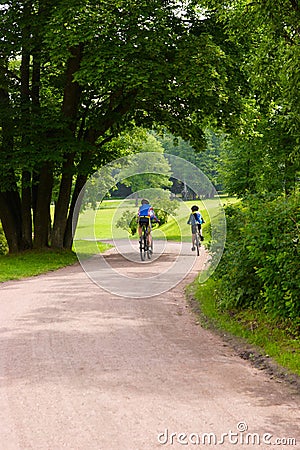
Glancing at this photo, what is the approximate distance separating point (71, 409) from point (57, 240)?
2001 centimetres

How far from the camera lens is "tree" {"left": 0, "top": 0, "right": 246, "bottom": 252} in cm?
1998

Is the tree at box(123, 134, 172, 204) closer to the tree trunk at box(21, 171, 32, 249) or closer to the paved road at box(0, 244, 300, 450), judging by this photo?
the paved road at box(0, 244, 300, 450)

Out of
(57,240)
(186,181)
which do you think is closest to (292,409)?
(186,181)

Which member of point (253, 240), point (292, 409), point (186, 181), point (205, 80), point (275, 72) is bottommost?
point (292, 409)

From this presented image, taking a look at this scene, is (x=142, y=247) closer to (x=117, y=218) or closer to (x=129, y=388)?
(x=117, y=218)

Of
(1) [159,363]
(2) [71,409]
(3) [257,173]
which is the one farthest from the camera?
(3) [257,173]

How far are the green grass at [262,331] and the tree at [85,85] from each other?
10.9 metres

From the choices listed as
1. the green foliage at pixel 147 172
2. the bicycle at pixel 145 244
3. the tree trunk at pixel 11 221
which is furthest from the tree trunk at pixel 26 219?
the green foliage at pixel 147 172

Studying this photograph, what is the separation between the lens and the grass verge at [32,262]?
18812 mm

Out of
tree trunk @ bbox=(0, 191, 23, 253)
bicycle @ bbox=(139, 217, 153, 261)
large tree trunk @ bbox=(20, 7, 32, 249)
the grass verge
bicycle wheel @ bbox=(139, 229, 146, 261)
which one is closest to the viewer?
bicycle @ bbox=(139, 217, 153, 261)

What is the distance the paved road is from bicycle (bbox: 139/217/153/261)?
592 centimetres

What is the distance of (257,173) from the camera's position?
91.8 feet

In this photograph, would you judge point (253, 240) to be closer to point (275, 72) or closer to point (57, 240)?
point (275, 72)

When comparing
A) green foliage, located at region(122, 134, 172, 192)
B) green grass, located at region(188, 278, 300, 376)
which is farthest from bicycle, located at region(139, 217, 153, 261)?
green grass, located at region(188, 278, 300, 376)
